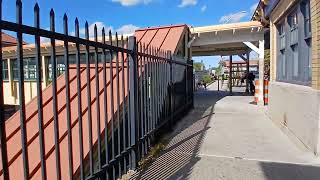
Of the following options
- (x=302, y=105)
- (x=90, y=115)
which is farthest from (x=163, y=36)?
(x=90, y=115)

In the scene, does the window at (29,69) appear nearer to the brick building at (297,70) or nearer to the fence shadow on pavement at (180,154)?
the fence shadow on pavement at (180,154)

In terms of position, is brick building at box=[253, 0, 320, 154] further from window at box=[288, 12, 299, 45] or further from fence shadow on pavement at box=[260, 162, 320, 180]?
fence shadow on pavement at box=[260, 162, 320, 180]

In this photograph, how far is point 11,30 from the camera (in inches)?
85.9

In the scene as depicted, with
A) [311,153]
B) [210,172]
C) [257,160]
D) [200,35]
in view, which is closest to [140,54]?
[210,172]

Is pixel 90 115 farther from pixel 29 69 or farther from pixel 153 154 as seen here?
pixel 153 154

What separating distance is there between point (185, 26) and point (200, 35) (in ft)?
5.85

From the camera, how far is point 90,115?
3320mm

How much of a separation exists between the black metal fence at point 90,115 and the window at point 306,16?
3004mm

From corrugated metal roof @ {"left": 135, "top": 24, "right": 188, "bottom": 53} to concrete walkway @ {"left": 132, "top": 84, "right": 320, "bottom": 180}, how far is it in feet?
20.6

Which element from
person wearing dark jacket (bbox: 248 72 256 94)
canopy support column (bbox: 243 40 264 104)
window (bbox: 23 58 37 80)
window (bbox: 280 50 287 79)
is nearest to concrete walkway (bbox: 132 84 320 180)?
window (bbox: 280 50 287 79)

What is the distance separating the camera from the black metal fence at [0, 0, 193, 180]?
2.46 meters

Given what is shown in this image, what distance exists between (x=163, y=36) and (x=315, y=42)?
10216 mm

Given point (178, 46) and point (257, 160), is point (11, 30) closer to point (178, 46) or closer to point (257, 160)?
point (257, 160)

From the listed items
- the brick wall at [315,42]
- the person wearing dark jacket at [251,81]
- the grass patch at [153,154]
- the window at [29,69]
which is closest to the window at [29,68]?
the window at [29,69]
